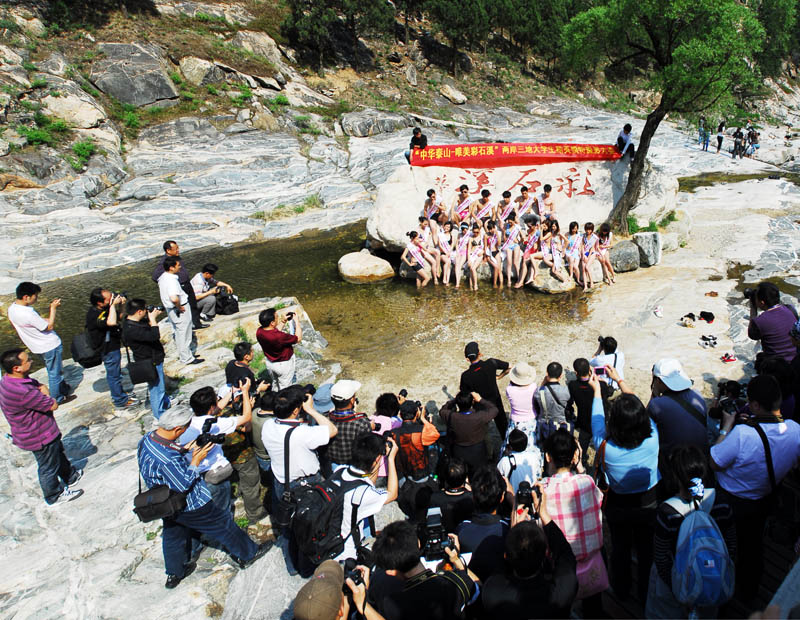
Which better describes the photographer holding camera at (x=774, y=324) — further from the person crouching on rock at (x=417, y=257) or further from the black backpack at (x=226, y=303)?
the black backpack at (x=226, y=303)

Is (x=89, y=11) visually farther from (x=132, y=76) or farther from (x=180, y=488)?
(x=180, y=488)

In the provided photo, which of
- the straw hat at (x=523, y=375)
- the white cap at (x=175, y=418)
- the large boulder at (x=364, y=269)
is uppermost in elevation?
the white cap at (x=175, y=418)

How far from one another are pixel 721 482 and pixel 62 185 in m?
23.1

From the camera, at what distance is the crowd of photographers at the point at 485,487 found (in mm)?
2820

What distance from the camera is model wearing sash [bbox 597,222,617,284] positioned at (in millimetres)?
10656

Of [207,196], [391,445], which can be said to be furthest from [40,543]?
[207,196]

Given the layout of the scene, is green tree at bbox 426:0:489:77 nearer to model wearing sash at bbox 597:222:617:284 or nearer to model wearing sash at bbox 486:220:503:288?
model wearing sash at bbox 486:220:503:288

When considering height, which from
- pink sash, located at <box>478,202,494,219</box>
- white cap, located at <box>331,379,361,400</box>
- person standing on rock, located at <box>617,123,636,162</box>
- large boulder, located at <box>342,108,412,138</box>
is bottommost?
white cap, located at <box>331,379,361,400</box>

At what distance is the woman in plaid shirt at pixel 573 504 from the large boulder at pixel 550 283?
8.02 meters

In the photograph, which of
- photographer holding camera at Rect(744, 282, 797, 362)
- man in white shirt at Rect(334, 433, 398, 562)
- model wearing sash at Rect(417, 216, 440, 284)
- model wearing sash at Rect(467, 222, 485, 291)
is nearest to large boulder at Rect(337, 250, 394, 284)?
model wearing sash at Rect(417, 216, 440, 284)

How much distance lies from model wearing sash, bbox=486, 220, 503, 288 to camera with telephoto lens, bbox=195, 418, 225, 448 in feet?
28.6

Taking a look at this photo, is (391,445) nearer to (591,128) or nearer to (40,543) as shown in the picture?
(40,543)

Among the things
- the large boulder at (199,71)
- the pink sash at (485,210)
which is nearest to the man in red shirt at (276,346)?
the pink sash at (485,210)

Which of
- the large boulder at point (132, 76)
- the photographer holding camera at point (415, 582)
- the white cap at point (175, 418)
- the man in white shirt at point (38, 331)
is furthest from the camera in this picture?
the large boulder at point (132, 76)
